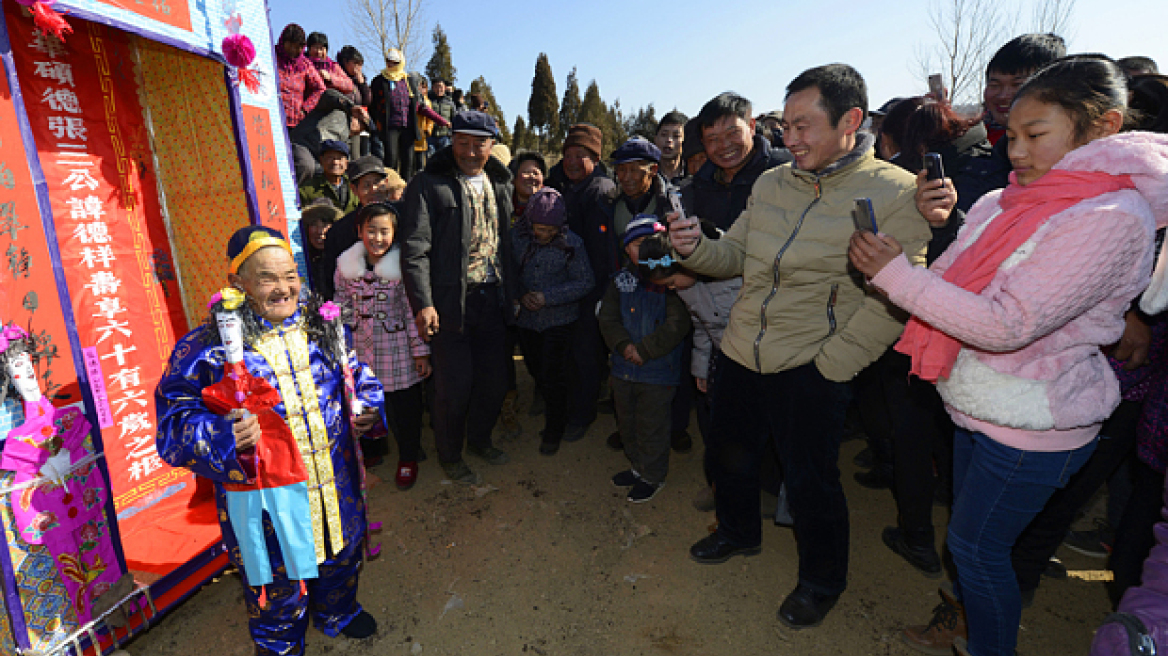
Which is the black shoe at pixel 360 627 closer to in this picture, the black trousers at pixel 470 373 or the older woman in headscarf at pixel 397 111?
the black trousers at pixel 470 373

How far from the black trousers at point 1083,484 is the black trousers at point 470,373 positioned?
297 centimetres

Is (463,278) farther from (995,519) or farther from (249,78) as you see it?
(995,519)

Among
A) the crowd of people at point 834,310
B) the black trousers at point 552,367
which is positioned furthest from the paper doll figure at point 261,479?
the black trousers at point 552,367

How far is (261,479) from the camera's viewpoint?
1.98 meters

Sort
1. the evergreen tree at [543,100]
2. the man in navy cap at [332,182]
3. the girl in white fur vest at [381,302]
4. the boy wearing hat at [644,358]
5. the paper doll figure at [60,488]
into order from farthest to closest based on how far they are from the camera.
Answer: the evergreen tree at [543,100]
the man in navy cap at [332,182]
the girl in white fur vest at [381,302]
the boy wearing hat at [644,358]
the paper doll figure at [60,488]

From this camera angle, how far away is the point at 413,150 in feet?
27.3

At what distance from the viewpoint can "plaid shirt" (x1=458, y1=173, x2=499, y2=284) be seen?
3546 mm

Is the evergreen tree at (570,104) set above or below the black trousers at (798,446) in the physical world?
above

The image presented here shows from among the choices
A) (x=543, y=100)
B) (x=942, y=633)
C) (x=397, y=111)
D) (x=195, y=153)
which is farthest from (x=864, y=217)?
(x=543, y=100)

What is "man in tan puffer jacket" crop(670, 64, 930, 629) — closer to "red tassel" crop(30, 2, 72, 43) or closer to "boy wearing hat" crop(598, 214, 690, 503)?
"boy wearing hat" crop(598, 214, 690, 503)

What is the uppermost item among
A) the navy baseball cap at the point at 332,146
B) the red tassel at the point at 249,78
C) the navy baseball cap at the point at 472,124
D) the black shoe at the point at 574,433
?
the red tassel at the point at 249,78

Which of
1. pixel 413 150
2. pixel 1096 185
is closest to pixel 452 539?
pixel 1096 185

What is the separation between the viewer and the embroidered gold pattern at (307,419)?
2.02m

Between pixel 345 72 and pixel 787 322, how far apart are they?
932cm
